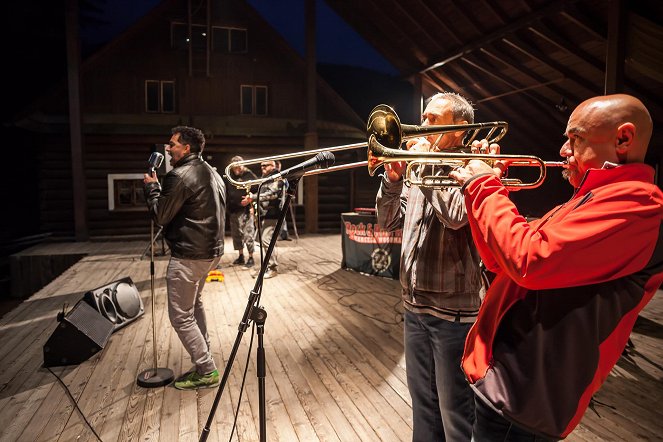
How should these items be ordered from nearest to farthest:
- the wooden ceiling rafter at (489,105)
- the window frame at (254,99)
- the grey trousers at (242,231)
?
the grey trousers at (242,231) < the wooden ceiling rafter at (489,105) < the window frame at (254,99)

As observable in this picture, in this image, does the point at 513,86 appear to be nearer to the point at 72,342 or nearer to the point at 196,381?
the point at 196,381

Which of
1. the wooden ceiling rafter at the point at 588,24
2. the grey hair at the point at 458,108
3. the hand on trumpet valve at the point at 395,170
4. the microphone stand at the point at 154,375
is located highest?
the wooden ceiling rafter at the point at 588,24

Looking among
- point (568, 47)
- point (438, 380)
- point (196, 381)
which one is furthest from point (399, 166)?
point (568, 47)

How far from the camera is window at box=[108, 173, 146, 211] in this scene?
11.9 meters

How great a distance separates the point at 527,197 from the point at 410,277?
12443 mm

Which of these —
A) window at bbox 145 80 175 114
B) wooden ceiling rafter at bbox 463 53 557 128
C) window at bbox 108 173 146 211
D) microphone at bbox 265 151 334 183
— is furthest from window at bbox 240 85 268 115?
microphone at bbox 265 151 334 183

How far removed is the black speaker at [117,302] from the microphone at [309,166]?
3086mm

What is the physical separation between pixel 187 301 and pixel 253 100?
36.0 ft

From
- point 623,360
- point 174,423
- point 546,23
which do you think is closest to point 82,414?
point 174,423

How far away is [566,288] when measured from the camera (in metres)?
1.14

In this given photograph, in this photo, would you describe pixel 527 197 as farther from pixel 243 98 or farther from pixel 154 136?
pixel 154 136

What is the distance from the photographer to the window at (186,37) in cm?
1248

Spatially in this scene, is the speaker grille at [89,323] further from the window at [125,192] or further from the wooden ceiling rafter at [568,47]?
the window at [125,192]

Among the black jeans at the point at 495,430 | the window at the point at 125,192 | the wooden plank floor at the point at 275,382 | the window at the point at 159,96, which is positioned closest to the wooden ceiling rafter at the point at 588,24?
the wooden plank floor at the point at 275,382
